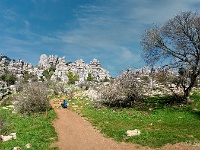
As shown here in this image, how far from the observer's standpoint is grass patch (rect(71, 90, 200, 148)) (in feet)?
54.4

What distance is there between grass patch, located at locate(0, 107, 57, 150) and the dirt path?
0.72 metres

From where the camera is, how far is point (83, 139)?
1811 centimetres

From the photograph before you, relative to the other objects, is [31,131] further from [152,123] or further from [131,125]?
[152,123]

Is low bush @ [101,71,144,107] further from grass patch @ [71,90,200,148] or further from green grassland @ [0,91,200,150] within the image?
grass patch @ [71,90,200,148]

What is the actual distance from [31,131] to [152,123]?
33.2ft

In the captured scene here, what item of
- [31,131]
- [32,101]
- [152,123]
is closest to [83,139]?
[31,131]

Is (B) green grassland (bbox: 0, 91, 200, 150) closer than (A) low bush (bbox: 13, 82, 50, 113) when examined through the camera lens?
Yes

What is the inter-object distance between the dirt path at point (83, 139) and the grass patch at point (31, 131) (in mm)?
724

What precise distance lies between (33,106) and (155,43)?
16.0 metres

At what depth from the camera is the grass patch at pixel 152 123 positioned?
16594 mm

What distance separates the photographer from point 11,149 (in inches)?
596

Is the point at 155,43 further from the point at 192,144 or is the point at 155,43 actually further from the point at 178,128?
the point at 192,144

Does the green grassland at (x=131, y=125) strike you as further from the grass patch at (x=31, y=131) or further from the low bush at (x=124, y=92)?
the low bush at (x=124, y=92)

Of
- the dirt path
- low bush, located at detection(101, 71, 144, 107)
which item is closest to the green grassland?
the dirt path
